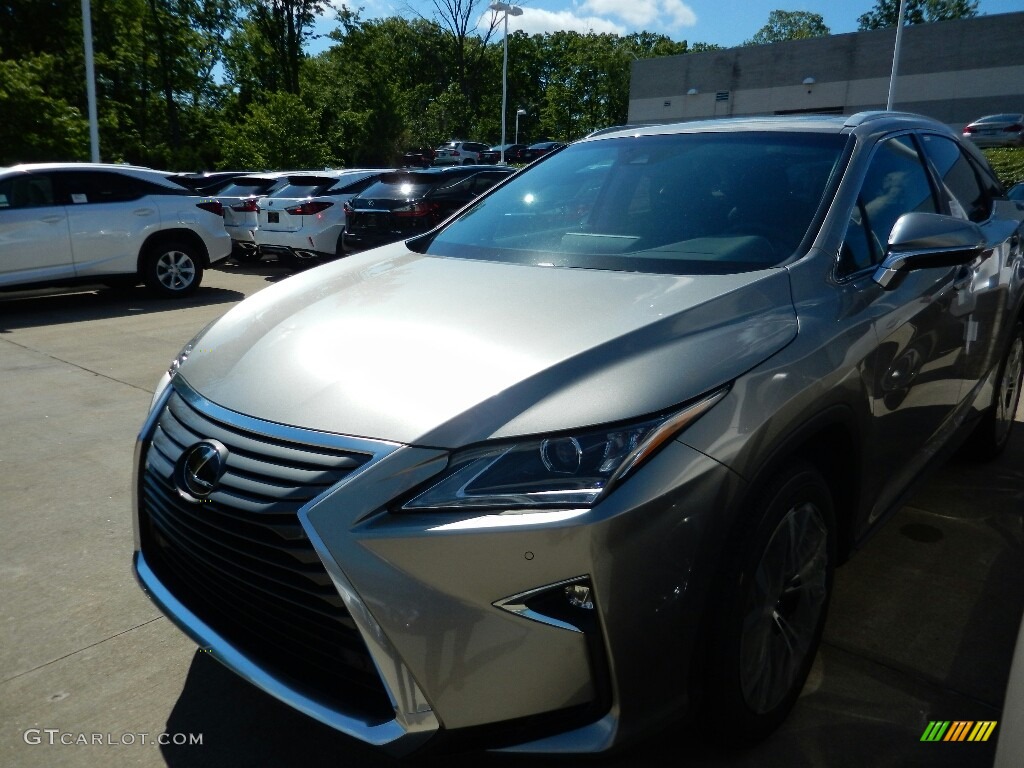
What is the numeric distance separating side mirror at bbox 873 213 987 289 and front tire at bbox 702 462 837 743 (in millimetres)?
790

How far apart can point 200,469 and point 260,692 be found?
882 millimetres

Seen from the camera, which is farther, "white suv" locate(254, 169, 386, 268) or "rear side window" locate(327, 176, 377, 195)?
"rear side window" locate(327, 176, 377, 195)

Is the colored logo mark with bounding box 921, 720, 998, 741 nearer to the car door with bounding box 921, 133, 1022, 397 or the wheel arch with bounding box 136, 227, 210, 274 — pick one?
the car door with bounding box 921, 133, 1022, 397

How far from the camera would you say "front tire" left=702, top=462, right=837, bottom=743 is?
1.95 m

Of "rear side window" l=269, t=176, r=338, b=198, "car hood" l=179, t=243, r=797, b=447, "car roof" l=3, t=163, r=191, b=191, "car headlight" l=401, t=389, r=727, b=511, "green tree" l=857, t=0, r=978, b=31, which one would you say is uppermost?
"green tree" l=857, t=0, r=978, b=31

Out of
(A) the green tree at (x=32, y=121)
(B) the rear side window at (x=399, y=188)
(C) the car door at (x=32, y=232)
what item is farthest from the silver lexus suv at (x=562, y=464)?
(A) the green tree at (x=32, y=121)

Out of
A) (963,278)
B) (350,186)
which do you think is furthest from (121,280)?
(963,278)

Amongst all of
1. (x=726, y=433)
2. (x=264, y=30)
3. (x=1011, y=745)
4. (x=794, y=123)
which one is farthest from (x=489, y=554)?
(x=264, y=30)

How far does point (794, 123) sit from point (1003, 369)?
1926mm

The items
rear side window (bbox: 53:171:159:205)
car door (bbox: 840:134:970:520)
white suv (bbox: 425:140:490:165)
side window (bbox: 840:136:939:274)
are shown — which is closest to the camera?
car door (bbox: 840:134:970:520)

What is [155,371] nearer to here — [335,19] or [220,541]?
[220,541]

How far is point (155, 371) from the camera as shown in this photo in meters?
6.75

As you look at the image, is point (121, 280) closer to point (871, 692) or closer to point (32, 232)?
point (32, 232)

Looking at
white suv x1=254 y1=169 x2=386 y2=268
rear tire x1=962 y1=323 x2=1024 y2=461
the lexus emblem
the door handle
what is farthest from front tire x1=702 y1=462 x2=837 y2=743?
white suv x1=254 y1=169 x2=386 y2=268
